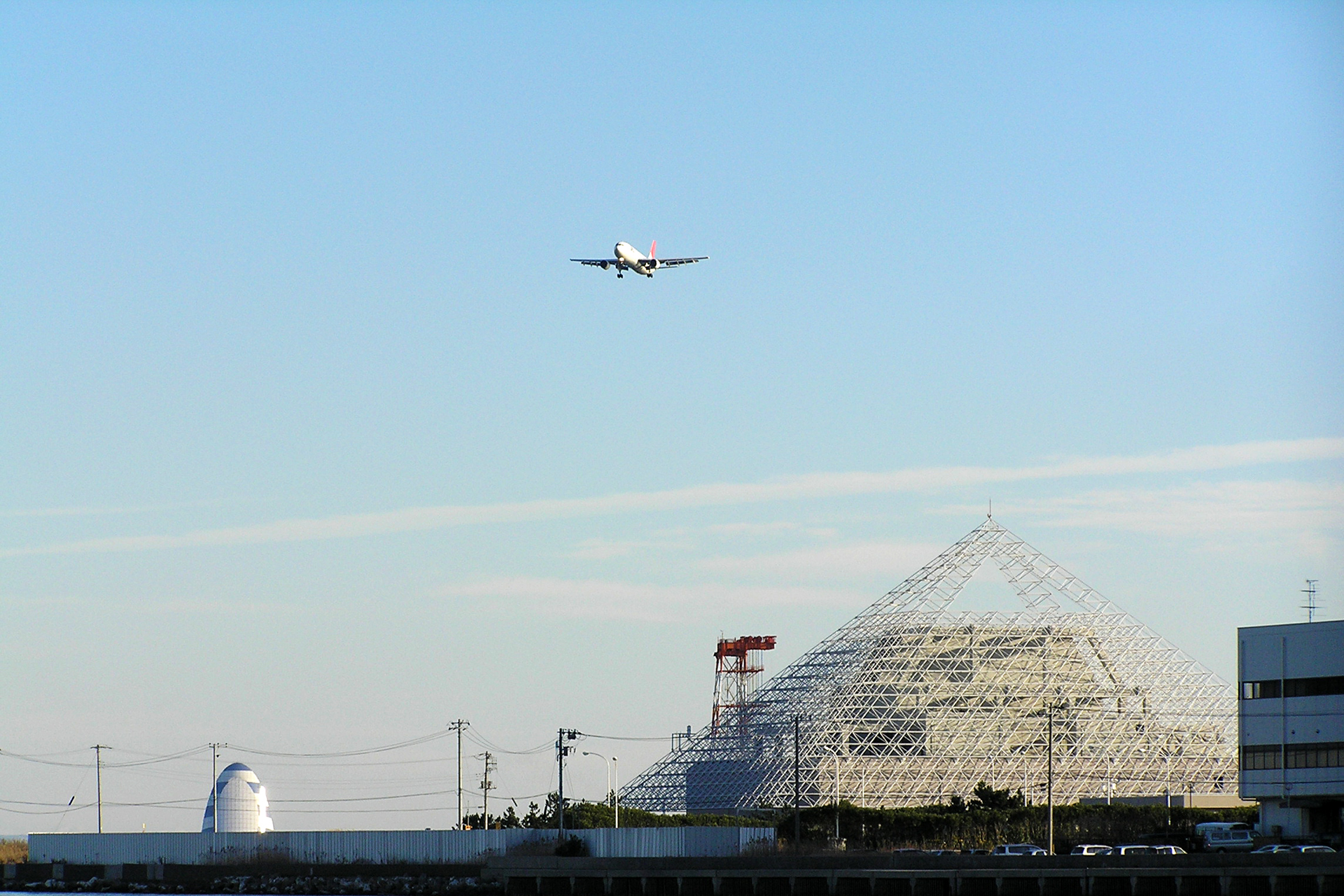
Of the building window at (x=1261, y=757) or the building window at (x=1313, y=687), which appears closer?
the building window at (x=1313, y=687)

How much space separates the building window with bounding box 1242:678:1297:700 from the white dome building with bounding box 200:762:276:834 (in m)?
112

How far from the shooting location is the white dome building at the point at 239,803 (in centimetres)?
18238

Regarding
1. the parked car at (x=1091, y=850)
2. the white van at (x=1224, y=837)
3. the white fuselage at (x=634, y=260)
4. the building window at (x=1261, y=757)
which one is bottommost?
the white van at (x=1224, y=837)

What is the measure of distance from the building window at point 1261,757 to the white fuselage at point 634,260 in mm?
46063

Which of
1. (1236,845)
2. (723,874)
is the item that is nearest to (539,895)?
(723,874)

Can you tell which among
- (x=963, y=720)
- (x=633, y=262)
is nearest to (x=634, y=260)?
(x=633, y=262)

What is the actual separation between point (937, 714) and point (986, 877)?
8158 centimetres

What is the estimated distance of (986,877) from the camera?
78.9 metres

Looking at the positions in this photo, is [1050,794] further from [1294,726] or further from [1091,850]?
[1294,726]

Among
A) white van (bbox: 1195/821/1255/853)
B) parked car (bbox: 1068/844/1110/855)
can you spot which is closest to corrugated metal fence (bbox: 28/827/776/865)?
parked car (bbox: 1068/844/1110/855)

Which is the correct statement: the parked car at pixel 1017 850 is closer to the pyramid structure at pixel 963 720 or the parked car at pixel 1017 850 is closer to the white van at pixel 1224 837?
the white van at pixel 1224 837

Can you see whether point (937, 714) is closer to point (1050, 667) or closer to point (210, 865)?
point (1050, 667)

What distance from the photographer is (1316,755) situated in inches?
3971

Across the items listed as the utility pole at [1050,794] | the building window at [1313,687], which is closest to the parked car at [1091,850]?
the utility pole at [1050,794]
